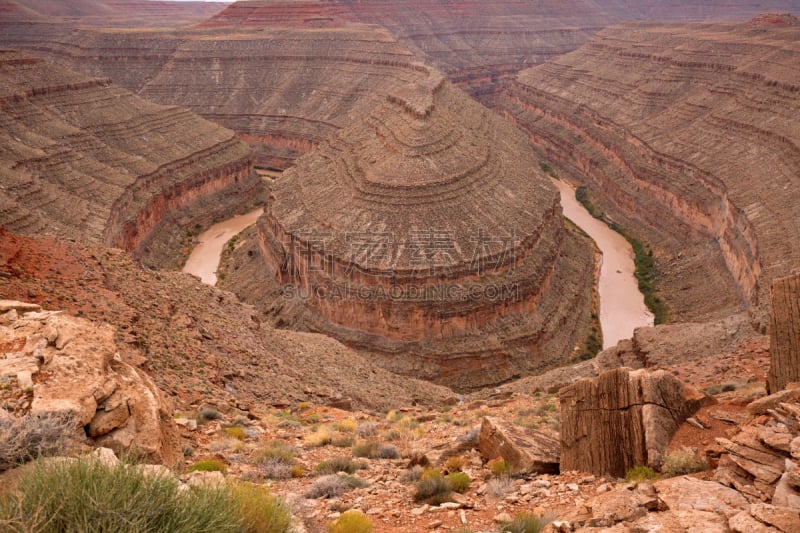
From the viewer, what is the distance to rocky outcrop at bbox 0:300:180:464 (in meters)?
10.8

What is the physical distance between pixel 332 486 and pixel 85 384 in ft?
16.4

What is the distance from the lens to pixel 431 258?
136 ft

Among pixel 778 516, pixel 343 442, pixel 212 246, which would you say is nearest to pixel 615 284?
pixel 212 246

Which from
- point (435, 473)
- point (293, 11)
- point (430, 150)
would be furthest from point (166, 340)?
point (293, 11)

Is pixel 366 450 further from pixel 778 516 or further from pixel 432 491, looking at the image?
pixel 778 516

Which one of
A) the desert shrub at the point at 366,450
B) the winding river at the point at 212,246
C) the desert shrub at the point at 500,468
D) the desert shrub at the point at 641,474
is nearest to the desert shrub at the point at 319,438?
the desert shrub at the point at 366,450

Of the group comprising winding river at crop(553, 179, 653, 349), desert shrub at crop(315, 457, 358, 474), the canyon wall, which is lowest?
winding river at crop(553, 179, 653, 349)

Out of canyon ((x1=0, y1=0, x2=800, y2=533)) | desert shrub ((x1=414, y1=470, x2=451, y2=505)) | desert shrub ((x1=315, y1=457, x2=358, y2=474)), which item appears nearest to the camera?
canyon ((x1=0, y1=0, x2=800, y2=533))

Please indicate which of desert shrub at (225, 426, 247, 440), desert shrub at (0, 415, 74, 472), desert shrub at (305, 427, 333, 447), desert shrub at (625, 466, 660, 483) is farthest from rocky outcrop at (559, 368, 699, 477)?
desert shrub at (0, 415, 74, 472)

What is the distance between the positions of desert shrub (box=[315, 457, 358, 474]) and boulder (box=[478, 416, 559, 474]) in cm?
309

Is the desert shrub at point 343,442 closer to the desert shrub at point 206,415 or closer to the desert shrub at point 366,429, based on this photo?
the desert shrub at point 366,429

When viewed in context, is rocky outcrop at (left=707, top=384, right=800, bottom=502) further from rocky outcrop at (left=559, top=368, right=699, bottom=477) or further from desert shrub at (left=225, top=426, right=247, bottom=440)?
desert shrub at (left=225, top=426, right=247, bottom=440)

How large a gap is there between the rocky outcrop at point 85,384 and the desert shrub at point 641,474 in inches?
334

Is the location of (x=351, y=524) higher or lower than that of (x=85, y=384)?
lower
